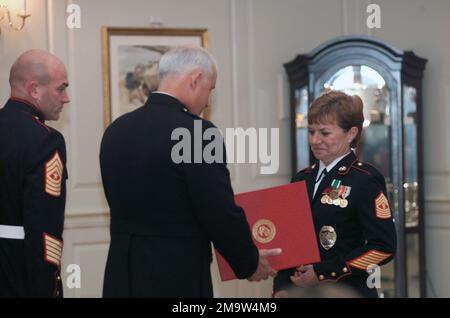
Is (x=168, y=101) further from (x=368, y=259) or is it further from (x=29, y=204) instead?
(x=368, y=259)

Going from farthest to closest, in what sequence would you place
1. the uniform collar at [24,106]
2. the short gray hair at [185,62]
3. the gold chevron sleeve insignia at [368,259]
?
the uniform collar at [24,106]
the gold chevron sleeve insignia at [368,259]
the short gray hair at [185,62]

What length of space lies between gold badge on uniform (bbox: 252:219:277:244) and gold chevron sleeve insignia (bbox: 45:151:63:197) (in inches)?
26.2

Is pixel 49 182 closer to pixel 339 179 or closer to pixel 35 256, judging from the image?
pixel 35 256

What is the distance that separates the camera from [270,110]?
486 cm

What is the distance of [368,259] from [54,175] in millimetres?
1068

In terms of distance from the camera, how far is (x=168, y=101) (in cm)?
220

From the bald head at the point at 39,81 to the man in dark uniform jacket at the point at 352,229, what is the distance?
101 centimetres

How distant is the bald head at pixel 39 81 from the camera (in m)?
2.49

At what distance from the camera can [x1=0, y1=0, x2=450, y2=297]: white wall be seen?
4.46m

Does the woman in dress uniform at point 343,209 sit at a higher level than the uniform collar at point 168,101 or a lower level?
lower

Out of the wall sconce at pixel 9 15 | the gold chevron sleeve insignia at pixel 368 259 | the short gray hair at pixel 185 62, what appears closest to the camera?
the short gray hair at pixel 185 62

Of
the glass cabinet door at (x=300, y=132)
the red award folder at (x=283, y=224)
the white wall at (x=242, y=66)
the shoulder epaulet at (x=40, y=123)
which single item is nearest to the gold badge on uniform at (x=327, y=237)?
the red award folder at (x=283, y=224)

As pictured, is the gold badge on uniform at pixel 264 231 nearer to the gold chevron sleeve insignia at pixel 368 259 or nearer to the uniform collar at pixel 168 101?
the gold chevron sleeve insignia at pixel 368 259

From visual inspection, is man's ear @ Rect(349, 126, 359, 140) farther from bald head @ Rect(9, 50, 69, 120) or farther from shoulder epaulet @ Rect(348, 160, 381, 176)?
bald head @ Rect(9, 50, 69, 120)
